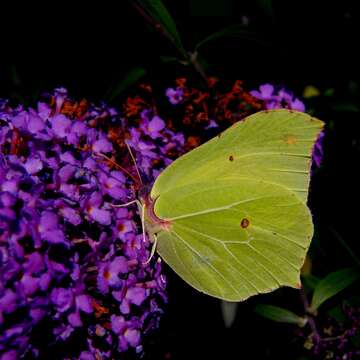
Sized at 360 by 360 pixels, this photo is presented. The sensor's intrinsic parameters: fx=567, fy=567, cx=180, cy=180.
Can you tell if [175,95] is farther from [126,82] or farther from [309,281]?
[309,281]

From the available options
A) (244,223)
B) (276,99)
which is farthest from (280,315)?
(276,99)

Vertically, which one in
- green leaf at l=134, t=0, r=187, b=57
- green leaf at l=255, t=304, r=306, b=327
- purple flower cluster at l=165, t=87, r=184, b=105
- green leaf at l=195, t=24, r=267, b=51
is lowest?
green leaf at l=255, t=304, r=306, b=327

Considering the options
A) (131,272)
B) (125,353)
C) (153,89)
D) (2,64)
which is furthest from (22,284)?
(2,64)

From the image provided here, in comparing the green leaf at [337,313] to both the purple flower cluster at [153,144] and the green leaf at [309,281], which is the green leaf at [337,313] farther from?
the purple flower cluster at [153,144]

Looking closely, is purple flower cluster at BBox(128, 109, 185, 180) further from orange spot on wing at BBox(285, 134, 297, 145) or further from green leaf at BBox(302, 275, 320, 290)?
green leaf at BBox(302, 275, 320, 290)

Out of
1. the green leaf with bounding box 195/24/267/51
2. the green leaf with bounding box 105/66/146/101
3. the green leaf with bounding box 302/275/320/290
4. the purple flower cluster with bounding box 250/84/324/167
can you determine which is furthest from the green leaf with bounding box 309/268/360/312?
the green leaf with bounding box 105/66/146/101

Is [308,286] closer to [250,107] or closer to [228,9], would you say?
[250,107]
